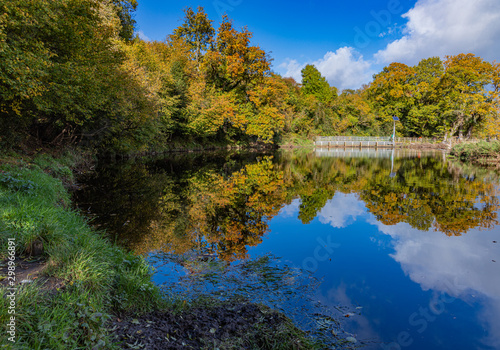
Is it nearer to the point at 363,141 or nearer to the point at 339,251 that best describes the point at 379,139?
the point at 363,141

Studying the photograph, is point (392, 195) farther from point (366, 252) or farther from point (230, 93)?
point (230, 93)

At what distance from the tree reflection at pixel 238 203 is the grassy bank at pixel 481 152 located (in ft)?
36.5

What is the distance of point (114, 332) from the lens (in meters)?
2.81

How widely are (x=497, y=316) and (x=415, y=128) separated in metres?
57.5

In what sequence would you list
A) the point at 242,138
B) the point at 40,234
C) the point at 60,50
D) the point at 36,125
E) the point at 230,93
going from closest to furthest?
1. the point at 40,234
2. the point at 60,50
3. the point at 36,125
4. the point at 230,93
5. the point at 242,138

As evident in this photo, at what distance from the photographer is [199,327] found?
324cm

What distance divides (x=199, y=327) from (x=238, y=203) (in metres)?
7.44

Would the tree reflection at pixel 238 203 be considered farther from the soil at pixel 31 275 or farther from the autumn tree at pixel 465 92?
the autumn tree at pixel 465 92

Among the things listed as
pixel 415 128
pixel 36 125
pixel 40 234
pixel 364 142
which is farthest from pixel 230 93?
pixel 415 128

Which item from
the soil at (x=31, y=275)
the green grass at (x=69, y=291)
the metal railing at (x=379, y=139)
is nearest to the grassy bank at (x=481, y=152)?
the metal railing at (x=379, y=139)

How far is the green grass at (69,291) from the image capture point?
7.84 feet

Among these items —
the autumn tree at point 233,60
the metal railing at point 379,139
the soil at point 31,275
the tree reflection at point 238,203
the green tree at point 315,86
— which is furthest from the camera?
the green tree at point 315,86

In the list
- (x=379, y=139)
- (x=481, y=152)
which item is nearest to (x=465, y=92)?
(x=379, y=139)

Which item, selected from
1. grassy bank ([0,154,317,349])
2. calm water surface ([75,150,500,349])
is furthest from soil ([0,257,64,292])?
calm water surface ([75,150,500,349])
